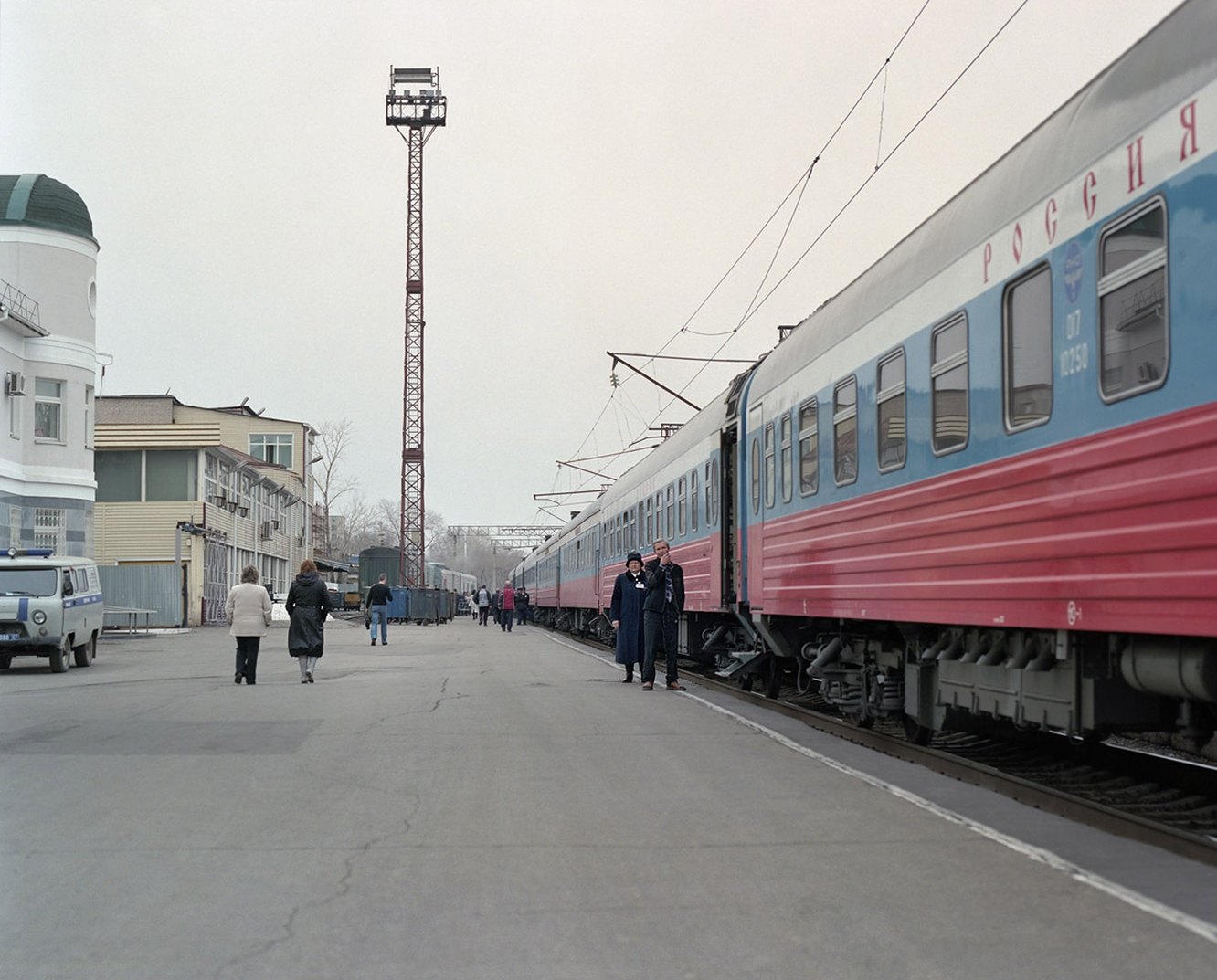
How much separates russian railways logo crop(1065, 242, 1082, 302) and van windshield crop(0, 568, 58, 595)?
1811cm

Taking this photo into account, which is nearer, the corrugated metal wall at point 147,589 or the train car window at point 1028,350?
the train car window at point 1028,350

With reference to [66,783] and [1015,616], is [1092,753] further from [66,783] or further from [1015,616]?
[66,783]

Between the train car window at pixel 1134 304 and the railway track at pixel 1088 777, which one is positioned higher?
the train car window at pixel 1134 304

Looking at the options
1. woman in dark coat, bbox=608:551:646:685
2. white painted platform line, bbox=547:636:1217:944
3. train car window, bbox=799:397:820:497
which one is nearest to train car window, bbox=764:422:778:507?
train car window, bbox=799:397:820:497

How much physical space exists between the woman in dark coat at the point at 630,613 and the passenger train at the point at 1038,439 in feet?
15.2

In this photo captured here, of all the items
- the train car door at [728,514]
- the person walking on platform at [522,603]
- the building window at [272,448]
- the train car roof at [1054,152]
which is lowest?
the person walking on platform at [522,603]

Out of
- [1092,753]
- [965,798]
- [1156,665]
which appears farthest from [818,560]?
[1156,665]

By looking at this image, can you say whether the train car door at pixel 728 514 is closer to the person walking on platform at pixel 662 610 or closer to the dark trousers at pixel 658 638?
the person walking on platform at pixel 662 610

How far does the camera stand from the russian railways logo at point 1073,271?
730 cm

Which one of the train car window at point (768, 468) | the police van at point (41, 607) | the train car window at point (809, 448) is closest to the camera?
the train car window at point (809, 448)

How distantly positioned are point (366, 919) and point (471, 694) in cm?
1055

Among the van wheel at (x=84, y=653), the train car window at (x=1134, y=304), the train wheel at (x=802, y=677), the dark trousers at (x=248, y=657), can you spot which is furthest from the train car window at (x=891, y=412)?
the van wheel at (x=84, y=653)

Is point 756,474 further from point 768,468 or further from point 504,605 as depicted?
point 504,605

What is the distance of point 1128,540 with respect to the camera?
659cm
